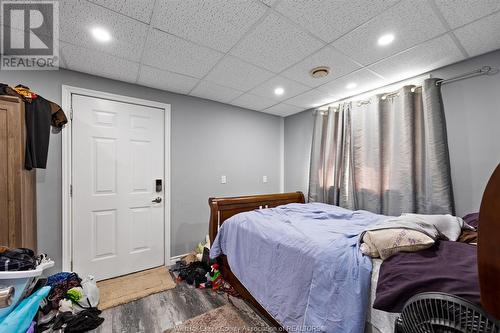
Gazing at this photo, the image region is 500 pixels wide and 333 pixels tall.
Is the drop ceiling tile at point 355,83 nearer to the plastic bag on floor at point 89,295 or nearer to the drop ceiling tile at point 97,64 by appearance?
the drop ceiling tile at point 97,64

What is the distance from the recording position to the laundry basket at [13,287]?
35.8 inches

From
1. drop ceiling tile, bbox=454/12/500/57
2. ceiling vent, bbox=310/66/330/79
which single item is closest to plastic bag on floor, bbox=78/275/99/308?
ceiling vent, bbox=310/66/330/79

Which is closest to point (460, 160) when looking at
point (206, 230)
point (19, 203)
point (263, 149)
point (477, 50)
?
point (477, 50)

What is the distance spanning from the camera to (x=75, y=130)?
219 centimetres

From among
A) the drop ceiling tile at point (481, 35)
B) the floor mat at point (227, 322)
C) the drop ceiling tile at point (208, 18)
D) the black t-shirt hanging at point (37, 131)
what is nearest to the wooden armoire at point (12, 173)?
the black t-shirt hanging at point (37, 131)

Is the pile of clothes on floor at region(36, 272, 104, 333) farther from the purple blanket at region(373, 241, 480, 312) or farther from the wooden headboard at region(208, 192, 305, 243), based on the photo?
the purple blanket at region(373, 241, 480, 312)

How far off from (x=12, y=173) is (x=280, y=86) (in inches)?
101

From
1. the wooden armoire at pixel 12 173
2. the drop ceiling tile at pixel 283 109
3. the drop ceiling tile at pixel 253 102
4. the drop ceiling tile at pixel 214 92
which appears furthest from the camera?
the drop ceiling tile at pixel 283 109

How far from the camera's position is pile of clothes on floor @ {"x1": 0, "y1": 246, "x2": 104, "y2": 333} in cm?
94

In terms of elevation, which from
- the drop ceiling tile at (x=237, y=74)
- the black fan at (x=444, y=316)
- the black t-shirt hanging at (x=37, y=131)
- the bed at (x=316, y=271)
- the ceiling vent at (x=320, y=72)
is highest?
the drop ceiling tile at (x=237, y=74)

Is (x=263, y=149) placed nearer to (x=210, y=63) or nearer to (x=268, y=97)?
(x=268, y=97)

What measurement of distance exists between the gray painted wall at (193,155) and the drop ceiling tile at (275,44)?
1.35 metres

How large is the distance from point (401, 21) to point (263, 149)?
2.53 m

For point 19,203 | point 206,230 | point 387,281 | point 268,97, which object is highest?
point 268,97
